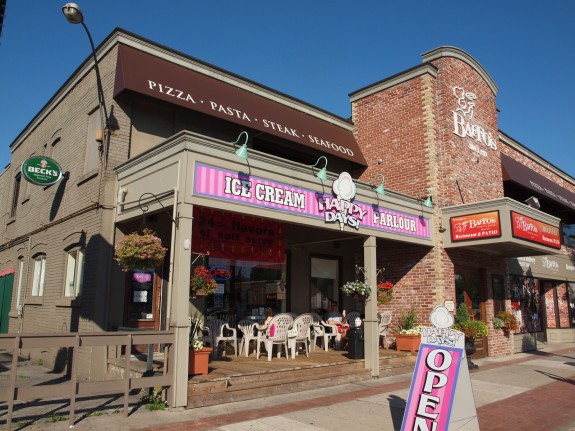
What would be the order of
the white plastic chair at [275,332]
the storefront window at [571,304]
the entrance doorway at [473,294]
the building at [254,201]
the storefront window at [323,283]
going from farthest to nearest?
the storefront window at [571,304]
the storefront window at [323,283]
the entrance doorway at [473,294]
the white plastic chair at [275,332]
the building at [254,201]

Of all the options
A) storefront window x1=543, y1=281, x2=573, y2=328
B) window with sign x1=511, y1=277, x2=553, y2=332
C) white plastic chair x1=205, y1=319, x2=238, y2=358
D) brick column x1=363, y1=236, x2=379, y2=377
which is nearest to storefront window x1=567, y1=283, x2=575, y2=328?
storefront window x1=543, y1=281, x2=573, y2=328

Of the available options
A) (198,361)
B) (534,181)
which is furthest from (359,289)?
(534,181)

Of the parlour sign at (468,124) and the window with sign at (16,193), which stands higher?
the parlour sign at (468,124)

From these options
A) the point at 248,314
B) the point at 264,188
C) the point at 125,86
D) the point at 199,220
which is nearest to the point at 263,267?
the point at 248,314

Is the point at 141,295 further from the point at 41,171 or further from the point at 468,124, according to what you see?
the point at 468,124

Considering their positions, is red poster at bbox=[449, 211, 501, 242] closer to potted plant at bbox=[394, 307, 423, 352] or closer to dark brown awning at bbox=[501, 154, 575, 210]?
potted plant at bbox=[394, 307, 423, 352]

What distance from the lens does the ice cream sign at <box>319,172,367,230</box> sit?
31.7 feet

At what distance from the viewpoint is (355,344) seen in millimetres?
10359

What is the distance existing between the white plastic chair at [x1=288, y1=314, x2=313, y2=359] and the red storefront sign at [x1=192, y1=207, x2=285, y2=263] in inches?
73.2

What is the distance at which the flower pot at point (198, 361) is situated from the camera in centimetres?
758

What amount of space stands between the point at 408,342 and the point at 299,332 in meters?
3.34

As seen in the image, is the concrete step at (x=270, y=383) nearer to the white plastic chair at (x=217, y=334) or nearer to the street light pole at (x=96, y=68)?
the white plastic chair at (x=217, y=334)

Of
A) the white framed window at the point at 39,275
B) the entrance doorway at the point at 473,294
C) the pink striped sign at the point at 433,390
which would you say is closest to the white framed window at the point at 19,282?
the white framed window at the point at 39,275

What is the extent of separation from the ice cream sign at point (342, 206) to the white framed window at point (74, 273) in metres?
5.24
